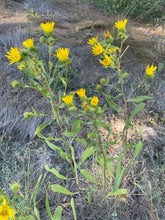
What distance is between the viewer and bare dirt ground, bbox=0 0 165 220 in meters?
1.56

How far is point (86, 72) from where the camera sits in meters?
2.34

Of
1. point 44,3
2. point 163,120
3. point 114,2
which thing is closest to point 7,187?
point 163,120

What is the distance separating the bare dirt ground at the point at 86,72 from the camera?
1.56 meters

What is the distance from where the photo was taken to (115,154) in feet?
5.82

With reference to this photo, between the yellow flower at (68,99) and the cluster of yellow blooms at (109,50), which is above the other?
the cluster of yellow blooms at (109,50)

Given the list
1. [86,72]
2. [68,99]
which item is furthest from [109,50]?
[86,72]

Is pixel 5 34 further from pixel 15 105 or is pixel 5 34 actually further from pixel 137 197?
pixel 137 197

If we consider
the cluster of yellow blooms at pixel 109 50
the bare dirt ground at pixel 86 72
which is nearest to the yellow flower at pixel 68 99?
the cluster of yellow blooms at pixel 109 50

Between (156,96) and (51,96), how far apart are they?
5.18ft

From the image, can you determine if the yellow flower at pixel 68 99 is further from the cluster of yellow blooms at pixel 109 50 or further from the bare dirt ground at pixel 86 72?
the bare dirt ground at pixel 86 72

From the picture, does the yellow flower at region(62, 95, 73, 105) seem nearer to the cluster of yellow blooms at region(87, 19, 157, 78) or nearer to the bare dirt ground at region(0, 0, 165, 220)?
the cluster of yellow blooms at region(87, 19, 157, 78)

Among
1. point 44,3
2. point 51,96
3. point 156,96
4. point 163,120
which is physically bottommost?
point 163,120

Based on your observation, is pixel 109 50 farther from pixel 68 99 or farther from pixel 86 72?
pixel 86 72

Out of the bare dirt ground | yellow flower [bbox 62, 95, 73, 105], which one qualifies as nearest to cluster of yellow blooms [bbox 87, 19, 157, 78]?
yellow flower [bbox 62, 95, 73, 105]
